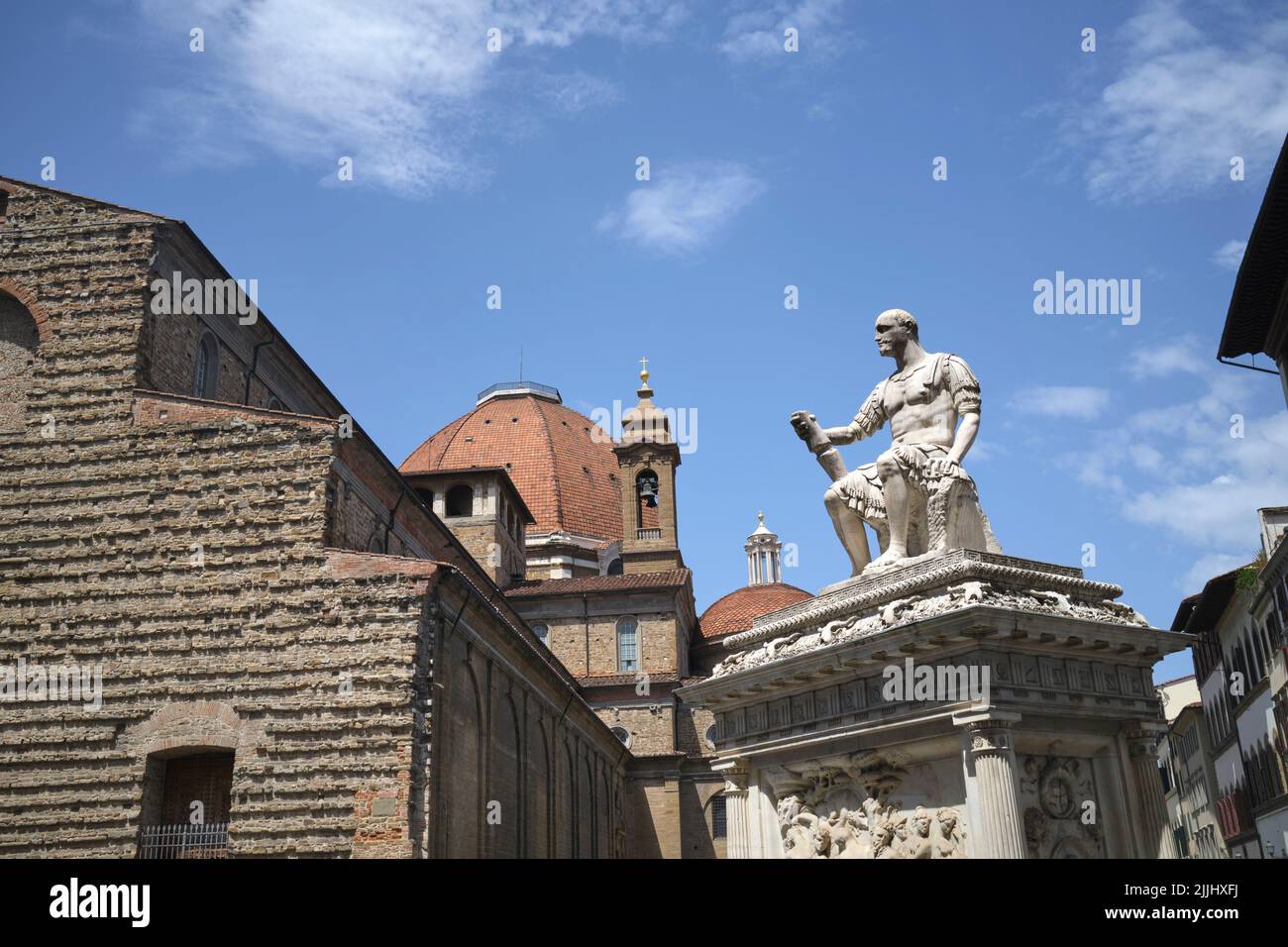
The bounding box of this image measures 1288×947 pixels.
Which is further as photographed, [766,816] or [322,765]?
[322,765]

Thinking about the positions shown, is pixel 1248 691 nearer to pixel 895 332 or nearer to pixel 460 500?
pixel 460 500

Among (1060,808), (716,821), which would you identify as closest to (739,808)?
(1060,808)

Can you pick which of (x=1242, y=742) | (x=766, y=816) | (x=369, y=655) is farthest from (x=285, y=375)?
(x=1242, y=742)

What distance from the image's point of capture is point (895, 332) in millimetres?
8531

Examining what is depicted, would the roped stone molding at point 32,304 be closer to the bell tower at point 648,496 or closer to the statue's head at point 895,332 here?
the statue's head at point 895,332

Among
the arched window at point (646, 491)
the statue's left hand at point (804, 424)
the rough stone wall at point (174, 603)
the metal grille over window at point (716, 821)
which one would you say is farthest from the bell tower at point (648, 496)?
the statue's left hand at point (804, 424)

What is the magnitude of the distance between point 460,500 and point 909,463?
38.9 meters

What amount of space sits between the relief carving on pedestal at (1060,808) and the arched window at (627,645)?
38560mm

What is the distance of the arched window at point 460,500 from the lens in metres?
45.3

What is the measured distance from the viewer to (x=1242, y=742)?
3525cm

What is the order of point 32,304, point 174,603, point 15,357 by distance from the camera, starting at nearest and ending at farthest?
1. point 174,603
2. point 15,357
3. point 32,304
